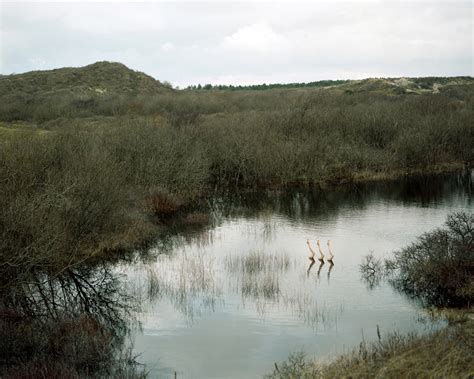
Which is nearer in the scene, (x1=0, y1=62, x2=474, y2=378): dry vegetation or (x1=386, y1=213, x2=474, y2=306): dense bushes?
(x1=0, y1=62, x2=474, y2=378): dry vegetation

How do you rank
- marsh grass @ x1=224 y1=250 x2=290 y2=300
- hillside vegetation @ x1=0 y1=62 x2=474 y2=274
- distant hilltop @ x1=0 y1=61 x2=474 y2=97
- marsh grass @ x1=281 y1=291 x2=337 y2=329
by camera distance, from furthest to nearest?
distant hilltop @ x1=0 y1=61 x2=474 y2=97, marsh grass @ x1=224 y1=250 x2=290 y2=300, hillside vegetation @ x1=0 y1=62 x2=474 y2=274, marsh grass @ x1=281 y1=291 x2=337 y2=329

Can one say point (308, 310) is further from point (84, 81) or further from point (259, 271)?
point (84, 81)

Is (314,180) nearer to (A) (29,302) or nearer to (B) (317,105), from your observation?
(B) (317,105)

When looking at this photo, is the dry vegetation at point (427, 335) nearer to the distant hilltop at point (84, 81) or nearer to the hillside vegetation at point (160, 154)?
the hillside vegetation at point (160, 154)

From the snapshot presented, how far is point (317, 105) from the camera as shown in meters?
63.6

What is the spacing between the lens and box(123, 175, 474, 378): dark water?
16.6 metres

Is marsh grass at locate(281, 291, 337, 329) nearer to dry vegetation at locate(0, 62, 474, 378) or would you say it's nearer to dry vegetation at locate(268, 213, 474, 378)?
dry vegetation at locate(0, 62, 474, 378)

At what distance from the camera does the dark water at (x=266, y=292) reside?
16.6 metres

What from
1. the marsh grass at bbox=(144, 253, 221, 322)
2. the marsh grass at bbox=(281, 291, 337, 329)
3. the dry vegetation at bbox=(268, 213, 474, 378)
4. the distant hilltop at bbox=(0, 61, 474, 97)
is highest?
the distant hilltop at bbox=(0, 61, 474, 97)

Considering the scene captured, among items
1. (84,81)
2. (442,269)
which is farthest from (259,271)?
(84,81)

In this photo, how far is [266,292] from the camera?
21.7m

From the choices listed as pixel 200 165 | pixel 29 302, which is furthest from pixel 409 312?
pixel 200 165

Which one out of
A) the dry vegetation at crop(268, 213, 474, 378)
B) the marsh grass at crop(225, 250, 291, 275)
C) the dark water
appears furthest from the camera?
the marsh grass at crop(225, 250, 291, 275)

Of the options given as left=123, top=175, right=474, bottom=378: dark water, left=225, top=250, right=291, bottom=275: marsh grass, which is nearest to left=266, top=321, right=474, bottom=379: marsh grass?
left=123, top=175, right=474, bottom=378: dark water
